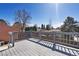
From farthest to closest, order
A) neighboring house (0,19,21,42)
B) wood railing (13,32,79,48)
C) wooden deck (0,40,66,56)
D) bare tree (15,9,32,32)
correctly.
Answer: wood railing (13,32,79,48) → neighboring house (0,19,21,42) → bare tree (15,9,32,32) → wooden deck (0,40,66,56)

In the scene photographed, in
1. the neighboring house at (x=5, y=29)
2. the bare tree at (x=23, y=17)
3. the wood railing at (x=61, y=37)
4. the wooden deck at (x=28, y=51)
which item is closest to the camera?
the wooden deck at (x=28, y=51)

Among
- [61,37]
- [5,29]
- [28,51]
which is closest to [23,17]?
[5,29]

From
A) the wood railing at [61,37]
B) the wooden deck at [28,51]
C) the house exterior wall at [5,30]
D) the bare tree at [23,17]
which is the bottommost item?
the wooden deck at [28,51]

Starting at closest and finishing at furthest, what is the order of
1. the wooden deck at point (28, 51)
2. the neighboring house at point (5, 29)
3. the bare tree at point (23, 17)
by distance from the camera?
the wooden deck at point (28, 51) < the bare tree at point (23, 17) < the neighboring house at point (5, 29)

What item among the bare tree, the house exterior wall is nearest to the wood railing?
the house exterior wall

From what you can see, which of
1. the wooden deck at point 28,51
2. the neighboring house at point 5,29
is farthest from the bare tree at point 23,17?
the wooden deck at point 28,51

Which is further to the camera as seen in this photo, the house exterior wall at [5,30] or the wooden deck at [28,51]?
the house exterior wall at [5,30]

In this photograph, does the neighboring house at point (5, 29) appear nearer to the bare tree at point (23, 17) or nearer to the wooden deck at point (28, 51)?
the bare tree at point (23, 17)

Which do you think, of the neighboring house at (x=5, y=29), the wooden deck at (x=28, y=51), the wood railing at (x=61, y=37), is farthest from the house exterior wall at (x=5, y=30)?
the wooden deck at (x=28, y=51)

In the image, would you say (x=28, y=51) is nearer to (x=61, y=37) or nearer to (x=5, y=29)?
(x=5, y=29)

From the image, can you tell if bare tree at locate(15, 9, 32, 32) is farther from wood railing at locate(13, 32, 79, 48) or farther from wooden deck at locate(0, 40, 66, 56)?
wooden deck at locate(0, 40, 66, 56)

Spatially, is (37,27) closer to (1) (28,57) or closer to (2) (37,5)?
(2) (37,5)

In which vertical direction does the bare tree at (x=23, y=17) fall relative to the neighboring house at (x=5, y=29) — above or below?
above

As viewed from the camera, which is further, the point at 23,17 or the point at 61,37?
the point at 61,37
